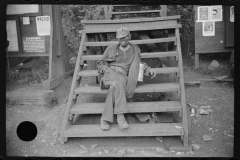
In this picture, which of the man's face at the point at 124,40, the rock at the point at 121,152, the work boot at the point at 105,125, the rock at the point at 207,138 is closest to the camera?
the rock at the point at 121,152

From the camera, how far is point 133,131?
3477mm

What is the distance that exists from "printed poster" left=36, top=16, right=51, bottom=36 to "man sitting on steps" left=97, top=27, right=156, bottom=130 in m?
2.10

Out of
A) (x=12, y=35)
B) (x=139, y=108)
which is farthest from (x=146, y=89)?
(x=12, y=35)

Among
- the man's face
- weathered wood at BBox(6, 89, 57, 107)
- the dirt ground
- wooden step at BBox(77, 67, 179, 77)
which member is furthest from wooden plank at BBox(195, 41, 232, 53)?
weathered wood at BBox(6, 89, 57, 107)

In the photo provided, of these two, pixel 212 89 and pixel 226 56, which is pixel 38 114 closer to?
pixel 212 89

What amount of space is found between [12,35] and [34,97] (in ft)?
6.29

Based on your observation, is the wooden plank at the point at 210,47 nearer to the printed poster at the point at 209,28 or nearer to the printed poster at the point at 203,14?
the printed poster at the point at 209,28

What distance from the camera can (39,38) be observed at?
5.47m

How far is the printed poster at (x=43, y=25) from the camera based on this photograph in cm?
531

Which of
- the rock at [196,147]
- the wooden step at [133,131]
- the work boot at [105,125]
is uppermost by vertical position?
the work boot at [105,125]

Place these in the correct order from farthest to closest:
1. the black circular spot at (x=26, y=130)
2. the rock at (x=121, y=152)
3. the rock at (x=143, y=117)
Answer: the rock at (x=143, y=117)
the rock at (x=121, y=152)
the black circular spot at (x=26, y=130)

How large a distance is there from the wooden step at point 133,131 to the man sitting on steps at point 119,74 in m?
0.09

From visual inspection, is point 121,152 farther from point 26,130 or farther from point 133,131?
point 26,130

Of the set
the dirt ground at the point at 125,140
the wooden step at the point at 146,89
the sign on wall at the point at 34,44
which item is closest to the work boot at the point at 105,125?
the dirt ground at the point at 125,140
